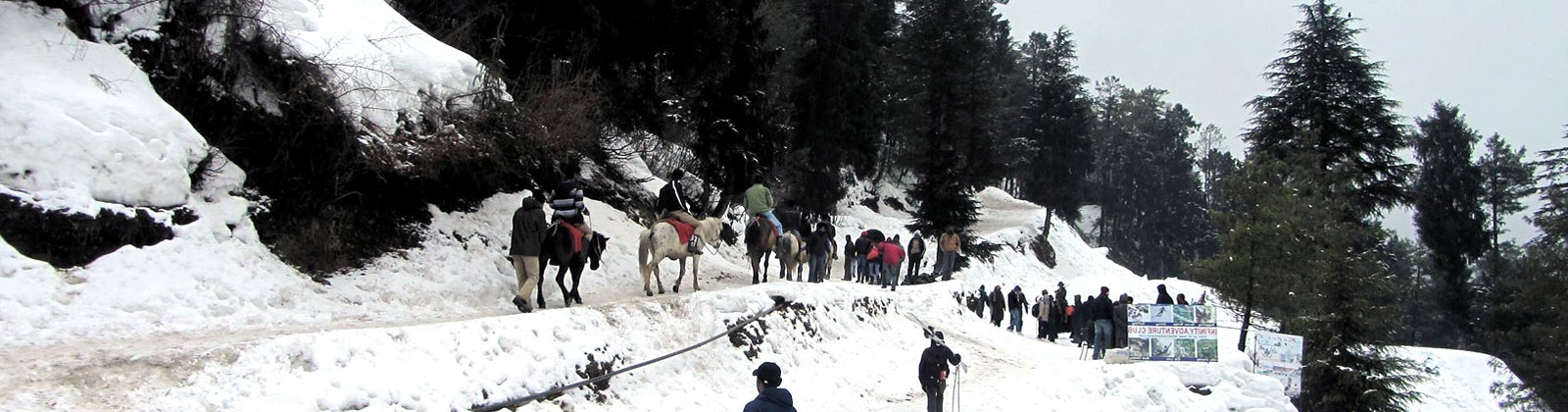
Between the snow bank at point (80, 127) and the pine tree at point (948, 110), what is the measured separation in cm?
2868

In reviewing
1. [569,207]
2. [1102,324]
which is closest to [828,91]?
[1102,324]

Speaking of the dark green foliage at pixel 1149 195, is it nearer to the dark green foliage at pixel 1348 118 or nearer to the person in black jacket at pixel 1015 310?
the dark green foliage at pixel 1348 118

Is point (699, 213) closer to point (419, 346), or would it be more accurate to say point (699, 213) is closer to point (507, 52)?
point (507, 52)

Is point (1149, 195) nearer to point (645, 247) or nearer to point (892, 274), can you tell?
point (892, 274)

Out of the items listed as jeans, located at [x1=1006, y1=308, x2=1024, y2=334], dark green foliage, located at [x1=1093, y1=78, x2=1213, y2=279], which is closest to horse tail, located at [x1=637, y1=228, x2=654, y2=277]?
jeans, located at [x1=1006, y1=308, x2=1024, y2=334]

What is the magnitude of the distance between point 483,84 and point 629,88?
5.07 metres

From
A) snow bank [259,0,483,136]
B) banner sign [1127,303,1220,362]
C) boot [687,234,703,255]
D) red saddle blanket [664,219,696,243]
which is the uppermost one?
snow bank [259,0,483,136]

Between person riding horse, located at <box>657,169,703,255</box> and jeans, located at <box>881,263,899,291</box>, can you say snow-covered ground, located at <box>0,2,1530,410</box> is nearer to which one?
person riding horse, located at <box>657,169,703,255</box>

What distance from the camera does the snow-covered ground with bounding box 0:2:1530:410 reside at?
21.6 ft

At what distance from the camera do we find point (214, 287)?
962 centimetres

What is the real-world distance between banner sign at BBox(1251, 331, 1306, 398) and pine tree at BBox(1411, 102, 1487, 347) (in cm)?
3698

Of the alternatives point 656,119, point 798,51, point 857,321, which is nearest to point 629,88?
point 656,119

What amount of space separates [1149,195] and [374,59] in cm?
7433

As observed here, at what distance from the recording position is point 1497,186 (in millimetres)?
47000
